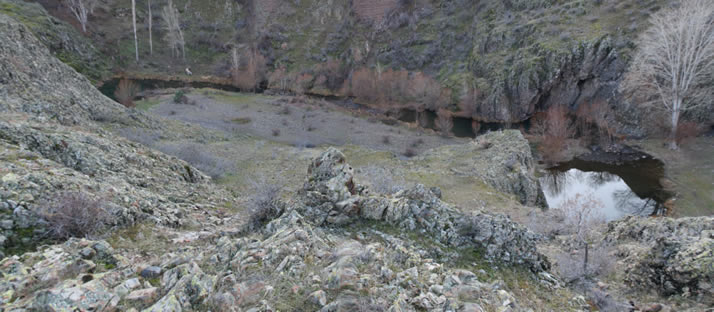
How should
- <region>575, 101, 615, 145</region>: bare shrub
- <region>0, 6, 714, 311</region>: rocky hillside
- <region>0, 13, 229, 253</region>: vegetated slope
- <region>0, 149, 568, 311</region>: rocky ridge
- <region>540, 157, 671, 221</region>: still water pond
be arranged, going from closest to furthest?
<region>0, 149, 568, 311</region>: rocky ridge < <region>0, 6, 714, 311</region>: rocky hillside < <region>0, 13, 229, 253</region>: vegetated slope < <region>540, 157, 671, 221</region>: still water pond < <region>575, 101, 615, 145</region>: bare shrub

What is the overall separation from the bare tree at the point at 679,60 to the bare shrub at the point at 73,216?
44331 mm

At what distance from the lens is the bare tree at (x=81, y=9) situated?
71.0 meters

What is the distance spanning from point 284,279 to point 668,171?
3979cm

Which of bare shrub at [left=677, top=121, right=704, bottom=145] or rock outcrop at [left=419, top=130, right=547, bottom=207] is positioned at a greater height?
bare shrub at [left=677, top=121, right=704, bottom=145]

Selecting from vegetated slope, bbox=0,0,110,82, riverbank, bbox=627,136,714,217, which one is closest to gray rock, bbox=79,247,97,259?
riverbank, bbox=627,136,714,217

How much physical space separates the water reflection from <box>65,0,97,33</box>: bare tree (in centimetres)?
8698

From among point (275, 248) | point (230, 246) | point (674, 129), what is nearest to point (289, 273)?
point (275, 248)

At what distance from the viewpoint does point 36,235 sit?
624cm

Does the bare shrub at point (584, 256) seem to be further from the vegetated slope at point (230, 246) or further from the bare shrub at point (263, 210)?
the bare shrub at point (263, 210)

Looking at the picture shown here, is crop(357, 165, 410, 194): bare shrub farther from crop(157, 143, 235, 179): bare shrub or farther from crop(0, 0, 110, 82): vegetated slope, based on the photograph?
crop(0, 0, 110, 82): vegetated slope

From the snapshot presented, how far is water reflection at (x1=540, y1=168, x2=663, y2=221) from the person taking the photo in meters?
26.4

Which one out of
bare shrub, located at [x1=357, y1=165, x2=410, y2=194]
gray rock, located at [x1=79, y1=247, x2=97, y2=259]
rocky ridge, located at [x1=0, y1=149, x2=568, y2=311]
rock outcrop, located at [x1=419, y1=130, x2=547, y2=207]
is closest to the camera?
rocky ridge, located at [x1=0, y1=149, x2=568, y2=311]

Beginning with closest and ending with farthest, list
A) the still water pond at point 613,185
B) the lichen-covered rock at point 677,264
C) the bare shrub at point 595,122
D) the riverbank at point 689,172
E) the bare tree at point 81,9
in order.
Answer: the lichen-covered rock at point 677,264 → the riverbank at point 689,172 → the still water pond at point 613,185 → the bare shrub at point 595,122 → the bare tree at point 81,9

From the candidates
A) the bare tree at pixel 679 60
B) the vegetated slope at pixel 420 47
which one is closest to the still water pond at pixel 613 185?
the bare tree at pixel 679 60
